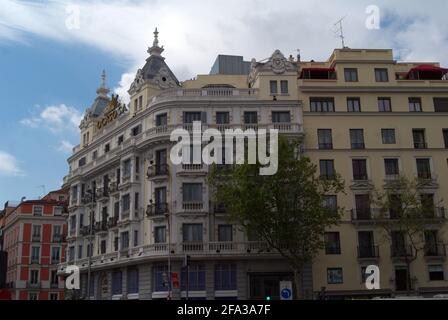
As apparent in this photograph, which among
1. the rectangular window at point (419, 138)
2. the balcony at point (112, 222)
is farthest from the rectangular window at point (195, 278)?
the rectangular window at point (419, 138)

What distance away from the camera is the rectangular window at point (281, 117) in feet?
152

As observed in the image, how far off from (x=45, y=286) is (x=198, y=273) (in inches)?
1926

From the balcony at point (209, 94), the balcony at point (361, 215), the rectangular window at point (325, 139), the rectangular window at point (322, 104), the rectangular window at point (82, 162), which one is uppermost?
the balcony at point (209, 94)

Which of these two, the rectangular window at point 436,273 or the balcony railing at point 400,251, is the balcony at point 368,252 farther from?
the rectangular window at point 436,273

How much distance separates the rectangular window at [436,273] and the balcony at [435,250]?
0.87m

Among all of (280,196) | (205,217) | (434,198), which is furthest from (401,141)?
(205,217)

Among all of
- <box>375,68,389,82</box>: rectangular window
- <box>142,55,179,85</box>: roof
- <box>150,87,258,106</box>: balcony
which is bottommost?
<box>150,87,258,106</box>: balcony

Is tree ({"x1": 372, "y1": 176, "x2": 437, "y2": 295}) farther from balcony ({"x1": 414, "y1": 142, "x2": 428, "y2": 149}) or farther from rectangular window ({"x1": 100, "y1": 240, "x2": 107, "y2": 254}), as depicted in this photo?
rectangular window ({"x1": 100, "y1": 240, "x2": 107, "y2": 254})

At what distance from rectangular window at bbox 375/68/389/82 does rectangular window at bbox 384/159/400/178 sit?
757 centimetres

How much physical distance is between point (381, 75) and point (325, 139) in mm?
8198

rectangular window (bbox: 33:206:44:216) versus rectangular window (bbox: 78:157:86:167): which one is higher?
rectangular window (bbox: 78:157:86:167)

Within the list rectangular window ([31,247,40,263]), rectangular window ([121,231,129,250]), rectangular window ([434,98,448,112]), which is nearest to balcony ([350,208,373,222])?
rectangular window ([434,98,448,112])

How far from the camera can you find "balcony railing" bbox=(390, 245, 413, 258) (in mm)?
42938
